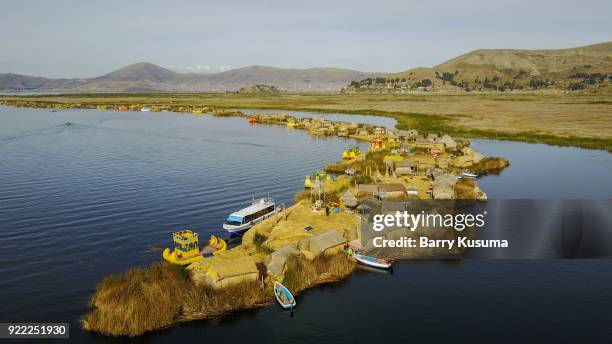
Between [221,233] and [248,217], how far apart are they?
397cm

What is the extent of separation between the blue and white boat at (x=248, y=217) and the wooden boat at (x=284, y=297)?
654 inches

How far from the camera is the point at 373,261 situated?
44.4 m

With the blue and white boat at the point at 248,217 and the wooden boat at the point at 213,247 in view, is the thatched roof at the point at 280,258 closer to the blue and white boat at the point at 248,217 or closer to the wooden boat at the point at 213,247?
the wooden boat at the point at 213,247

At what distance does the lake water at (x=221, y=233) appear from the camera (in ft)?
111

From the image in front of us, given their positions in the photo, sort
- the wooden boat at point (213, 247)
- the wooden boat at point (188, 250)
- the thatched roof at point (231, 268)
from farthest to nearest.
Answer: the wooden boat at point (213, 247), the wooden boat at point (188, 250), the thatched roof at point (231, 268)

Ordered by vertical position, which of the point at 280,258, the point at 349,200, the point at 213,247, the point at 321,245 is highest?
the point at 349,200

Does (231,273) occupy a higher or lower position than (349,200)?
lower

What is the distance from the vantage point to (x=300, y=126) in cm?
17525

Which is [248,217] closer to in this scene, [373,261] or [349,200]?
[349,200]

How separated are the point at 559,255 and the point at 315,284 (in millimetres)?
29329

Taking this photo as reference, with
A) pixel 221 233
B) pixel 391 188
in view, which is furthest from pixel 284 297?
pixel 391 188

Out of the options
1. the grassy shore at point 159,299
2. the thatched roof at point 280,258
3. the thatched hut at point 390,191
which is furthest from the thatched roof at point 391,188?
the grassy shore at point 159,299

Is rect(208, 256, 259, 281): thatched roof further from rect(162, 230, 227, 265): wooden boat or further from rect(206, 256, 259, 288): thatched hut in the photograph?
rect(162, 230, 227, 265): wooden boat

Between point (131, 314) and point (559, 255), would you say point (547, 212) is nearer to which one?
point (559, 255)
